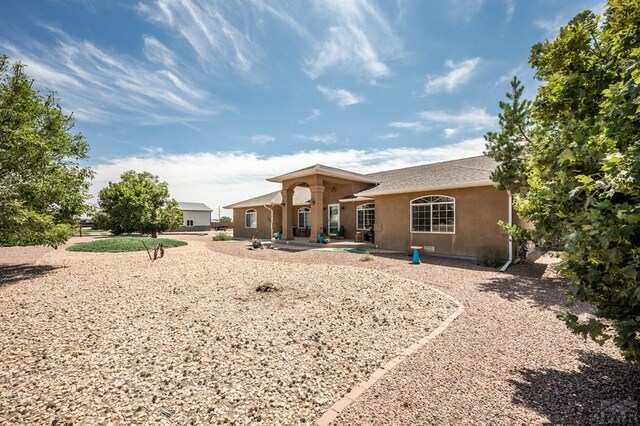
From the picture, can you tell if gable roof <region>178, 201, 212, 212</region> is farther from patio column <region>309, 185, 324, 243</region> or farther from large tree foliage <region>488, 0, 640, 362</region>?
large tree foliage <region>488, 0, 640, 362</region>

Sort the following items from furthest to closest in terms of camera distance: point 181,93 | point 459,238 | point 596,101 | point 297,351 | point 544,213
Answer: point 459,238 → point 181,93 → point 297,351 → point 544,213 → point 596,101

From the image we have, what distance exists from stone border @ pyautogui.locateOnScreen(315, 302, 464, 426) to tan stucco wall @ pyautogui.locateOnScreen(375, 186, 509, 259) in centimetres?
858

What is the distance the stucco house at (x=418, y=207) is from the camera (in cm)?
1215

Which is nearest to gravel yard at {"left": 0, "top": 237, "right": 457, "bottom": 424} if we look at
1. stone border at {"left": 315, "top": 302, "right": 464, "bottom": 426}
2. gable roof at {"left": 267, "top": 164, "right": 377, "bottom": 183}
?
stone border at {"left": 315, "top": 302, "right": 464, "bottom": 426}

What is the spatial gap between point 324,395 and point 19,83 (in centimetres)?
1221

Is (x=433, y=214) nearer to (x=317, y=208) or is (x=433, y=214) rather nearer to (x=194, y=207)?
(x=317, y=208)

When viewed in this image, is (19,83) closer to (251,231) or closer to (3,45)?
(3,45)

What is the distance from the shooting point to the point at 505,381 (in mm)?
3295

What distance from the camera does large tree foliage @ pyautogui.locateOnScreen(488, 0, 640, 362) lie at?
1934 millimetres

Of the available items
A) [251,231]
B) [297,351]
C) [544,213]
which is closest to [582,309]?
[544,213]

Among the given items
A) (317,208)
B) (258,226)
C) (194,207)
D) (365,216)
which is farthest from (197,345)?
(194,207)

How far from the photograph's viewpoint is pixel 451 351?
4039 mm

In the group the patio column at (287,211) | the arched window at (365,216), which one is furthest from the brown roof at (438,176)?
the arched window at (365,216)

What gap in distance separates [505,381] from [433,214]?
11.4 m
